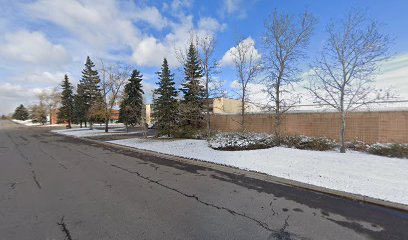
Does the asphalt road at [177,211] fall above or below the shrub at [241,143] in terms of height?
below

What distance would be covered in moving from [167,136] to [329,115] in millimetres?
13979

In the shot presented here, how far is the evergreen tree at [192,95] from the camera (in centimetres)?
1916

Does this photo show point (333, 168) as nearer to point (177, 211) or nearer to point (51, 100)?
point (177, 211)

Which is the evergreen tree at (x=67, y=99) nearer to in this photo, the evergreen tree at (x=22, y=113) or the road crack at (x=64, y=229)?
the road crack at (x=64, y=229)

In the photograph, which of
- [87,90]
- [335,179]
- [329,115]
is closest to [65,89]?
[87,90]

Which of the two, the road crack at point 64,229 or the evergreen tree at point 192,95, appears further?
the evergreen tree at point 192,95

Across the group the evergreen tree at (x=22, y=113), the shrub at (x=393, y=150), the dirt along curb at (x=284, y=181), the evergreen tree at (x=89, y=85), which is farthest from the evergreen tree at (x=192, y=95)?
the evergreen tree at (x=22, y=113)

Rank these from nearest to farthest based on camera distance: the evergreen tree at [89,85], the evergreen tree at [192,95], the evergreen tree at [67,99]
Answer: the evergreen tree at [192,95]
the evergreen tree at [89,85]
the evergreen tree at [67,99]

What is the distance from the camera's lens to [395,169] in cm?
747

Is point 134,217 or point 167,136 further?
point 167,136

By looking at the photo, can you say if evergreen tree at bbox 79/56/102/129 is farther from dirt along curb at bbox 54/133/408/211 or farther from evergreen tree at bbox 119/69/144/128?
dirt along curb at bbox 54/133/408/211

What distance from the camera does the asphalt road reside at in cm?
377

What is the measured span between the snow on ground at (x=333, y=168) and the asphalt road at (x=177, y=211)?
0.91 metres

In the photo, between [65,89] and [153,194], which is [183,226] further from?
[65,89]
